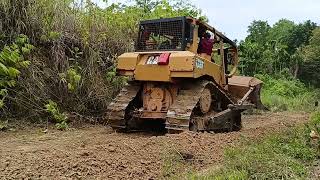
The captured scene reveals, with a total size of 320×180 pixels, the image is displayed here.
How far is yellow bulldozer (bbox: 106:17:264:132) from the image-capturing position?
25.6ft

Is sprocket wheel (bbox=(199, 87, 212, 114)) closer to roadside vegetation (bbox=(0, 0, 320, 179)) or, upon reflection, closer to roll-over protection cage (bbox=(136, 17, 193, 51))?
roll-over protection cage (bbox=(136, 17, 193, 51))

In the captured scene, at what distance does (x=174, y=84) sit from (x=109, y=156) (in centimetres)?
310

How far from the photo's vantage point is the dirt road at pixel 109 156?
489 centimetres

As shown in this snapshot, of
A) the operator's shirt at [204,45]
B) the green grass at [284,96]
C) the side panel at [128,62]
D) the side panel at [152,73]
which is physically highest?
the operator's shirt at [204,45]

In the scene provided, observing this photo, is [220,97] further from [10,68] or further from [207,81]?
[10,68]

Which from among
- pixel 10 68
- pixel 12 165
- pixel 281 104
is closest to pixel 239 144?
pixel 12 165

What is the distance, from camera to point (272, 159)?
17.0ft

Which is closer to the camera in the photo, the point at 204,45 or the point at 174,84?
the point at 174,84

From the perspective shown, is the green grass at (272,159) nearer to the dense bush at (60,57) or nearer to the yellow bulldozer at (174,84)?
the yellow bulldozer at (174,84)

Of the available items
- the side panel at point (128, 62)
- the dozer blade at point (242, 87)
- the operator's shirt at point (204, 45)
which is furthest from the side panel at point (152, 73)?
the dozer blade at point (242, 87)

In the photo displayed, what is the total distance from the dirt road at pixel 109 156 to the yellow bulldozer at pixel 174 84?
0.77 metres

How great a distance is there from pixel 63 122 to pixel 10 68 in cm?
144

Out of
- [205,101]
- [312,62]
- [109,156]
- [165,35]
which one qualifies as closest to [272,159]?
[109,156]

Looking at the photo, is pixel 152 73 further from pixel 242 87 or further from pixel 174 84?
pixel 242 87
